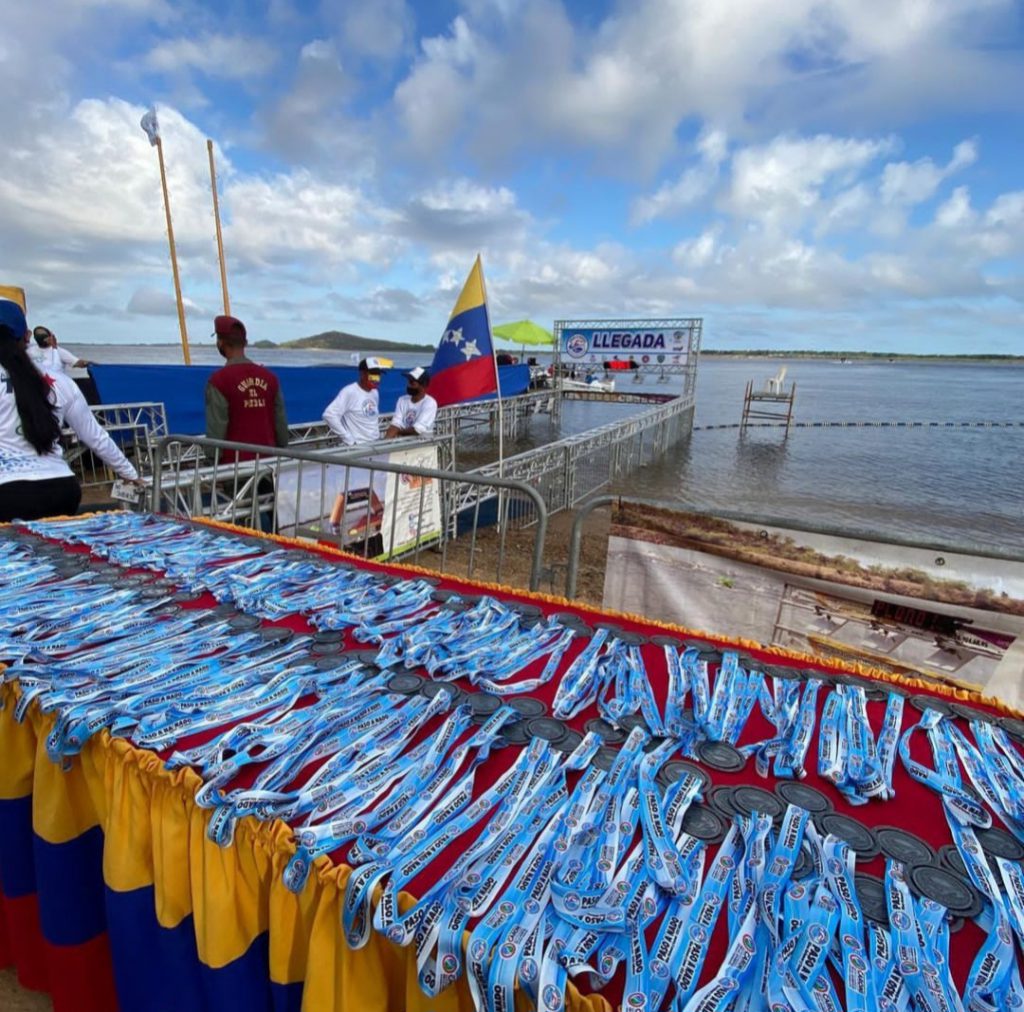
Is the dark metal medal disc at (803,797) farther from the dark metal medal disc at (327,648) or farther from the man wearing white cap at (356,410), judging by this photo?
the man wearing white cap at (356,410)

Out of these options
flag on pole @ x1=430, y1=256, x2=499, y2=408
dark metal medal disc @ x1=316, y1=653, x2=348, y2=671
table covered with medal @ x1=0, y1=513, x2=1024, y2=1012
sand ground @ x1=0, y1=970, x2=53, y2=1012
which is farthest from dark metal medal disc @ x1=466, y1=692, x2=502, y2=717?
flag on pole @ x1=430, y1=256, x2=499, y2=408

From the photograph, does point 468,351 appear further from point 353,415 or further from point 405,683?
point 405,683

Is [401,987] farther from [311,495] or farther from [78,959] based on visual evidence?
[311,495]

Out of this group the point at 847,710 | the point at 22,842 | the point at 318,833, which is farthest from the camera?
the point at 22,842

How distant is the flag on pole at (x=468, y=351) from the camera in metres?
6.55

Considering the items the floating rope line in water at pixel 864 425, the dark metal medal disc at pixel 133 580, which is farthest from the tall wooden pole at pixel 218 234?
the floating rope line in water at pixel 864 425

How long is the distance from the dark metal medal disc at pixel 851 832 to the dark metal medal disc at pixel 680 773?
0.69ft

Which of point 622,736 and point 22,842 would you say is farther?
point 22,842

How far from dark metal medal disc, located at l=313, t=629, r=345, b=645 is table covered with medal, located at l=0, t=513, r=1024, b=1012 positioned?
14mm

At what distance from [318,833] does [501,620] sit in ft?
3.14

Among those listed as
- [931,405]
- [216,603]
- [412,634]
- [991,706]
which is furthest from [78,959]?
[931,405]

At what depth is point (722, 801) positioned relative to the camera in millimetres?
1121

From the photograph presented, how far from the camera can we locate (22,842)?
157cm

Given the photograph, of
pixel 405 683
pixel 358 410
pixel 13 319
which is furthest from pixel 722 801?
pixel 358 410
